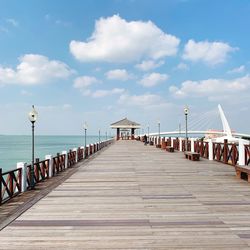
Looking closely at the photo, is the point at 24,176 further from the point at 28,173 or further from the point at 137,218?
the point at 137,218

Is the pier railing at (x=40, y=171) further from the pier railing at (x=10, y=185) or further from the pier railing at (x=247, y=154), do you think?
the pier railing at (x=247, y=154)

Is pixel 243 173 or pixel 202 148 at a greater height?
pixel 202 148

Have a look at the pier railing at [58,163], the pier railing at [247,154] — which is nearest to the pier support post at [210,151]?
the pier railing at [247,154]

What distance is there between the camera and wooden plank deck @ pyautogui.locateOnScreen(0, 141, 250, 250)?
→ 4969 millimetres

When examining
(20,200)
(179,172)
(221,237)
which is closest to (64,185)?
(20,200)

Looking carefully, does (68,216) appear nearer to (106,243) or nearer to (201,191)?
(106,243)

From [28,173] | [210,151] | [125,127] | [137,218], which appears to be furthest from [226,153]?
[125,127]

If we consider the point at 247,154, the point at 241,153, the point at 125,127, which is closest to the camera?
the point at 247,154

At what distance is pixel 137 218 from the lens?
627cm

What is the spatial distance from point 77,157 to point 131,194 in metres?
11.2

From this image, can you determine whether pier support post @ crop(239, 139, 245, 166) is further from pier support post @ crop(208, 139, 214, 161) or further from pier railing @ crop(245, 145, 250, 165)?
pier support post @ crop(208, 139, 214, 161)

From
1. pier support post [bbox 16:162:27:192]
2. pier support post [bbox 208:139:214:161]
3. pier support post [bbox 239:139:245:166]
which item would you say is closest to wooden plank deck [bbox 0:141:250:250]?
pier support post [bbox 16:162:27:192]

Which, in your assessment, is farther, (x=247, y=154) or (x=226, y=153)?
(x=226, y=153)

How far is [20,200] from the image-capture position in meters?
8.34
